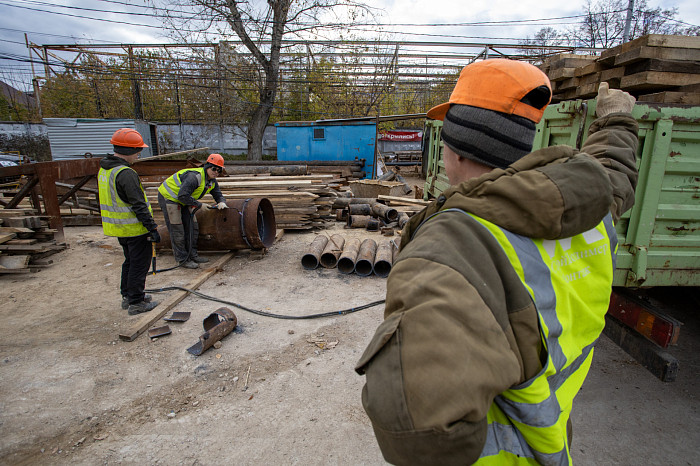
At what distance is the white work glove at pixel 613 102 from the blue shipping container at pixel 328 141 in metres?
13.3

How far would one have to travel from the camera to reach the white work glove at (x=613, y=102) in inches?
87.2

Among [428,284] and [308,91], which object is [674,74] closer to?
[428,284]

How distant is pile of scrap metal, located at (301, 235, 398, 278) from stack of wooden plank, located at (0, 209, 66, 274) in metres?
4.72

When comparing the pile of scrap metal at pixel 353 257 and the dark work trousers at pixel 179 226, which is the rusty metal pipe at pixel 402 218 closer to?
the pile of scrap metal at pixel 353 257

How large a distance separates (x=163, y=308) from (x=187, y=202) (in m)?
2.08

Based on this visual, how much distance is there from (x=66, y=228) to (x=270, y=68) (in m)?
11.7

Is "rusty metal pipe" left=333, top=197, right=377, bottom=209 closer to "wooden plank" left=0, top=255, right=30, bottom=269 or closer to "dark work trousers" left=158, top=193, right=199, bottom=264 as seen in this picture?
"dark work trousers" left=158, top=193, right=199, bottom=264

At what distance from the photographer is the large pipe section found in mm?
6574

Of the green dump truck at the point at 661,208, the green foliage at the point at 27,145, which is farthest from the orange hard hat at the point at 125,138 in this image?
the green foliage at the point at 27,145

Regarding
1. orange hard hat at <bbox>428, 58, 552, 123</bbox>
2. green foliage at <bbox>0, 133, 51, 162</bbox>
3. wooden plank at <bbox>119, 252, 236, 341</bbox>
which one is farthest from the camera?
green foliage at <bbox>0, 133, 51, 162</bbox>

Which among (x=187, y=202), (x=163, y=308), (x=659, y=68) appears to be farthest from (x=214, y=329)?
(x=659, y=68)

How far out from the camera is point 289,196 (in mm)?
8484

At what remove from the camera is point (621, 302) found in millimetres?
2773

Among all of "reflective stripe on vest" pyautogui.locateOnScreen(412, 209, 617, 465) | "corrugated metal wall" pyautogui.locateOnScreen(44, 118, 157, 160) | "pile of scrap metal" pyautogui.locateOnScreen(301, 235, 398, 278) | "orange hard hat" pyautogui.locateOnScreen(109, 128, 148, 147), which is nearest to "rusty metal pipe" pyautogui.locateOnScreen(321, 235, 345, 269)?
"pile of scrap metal" pyautogui.locateOnScreen(301, 235, 398, 278)
